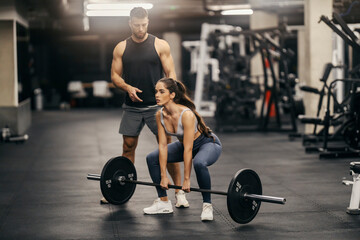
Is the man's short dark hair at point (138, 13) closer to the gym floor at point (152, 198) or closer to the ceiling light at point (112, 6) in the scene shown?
the gym floor at point (152, 198)

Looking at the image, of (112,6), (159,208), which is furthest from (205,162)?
(112,6)

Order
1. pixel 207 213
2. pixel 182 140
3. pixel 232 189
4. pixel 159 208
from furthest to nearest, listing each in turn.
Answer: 1. pixel 159 208
2. pixel 182 140
3. pixel 207 213
4. pixel 232 189

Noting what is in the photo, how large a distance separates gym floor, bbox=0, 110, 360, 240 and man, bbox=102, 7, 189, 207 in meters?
0.60

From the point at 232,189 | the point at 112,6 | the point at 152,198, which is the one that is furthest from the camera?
the point at 112,6

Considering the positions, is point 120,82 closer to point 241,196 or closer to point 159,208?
point 159,208

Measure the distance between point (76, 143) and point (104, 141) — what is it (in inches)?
18.0

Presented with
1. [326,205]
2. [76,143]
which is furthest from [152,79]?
[76,143]

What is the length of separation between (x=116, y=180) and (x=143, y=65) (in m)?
0.87

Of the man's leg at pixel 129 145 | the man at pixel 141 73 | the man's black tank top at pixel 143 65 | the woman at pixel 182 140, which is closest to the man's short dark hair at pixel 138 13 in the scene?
the man at pixel 141 73

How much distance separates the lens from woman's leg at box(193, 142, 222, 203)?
4227 mm

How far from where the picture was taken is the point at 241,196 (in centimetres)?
409

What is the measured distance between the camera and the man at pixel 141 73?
4.81 m

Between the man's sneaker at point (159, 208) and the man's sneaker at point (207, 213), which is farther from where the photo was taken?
the man's sneaker at point (159, 208)

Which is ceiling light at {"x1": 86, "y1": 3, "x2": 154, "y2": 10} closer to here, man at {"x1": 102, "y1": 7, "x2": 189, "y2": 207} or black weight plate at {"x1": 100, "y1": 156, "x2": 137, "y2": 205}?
man at {"x1": 102, "y1": 7, "x2": 189, "y2": 207}
